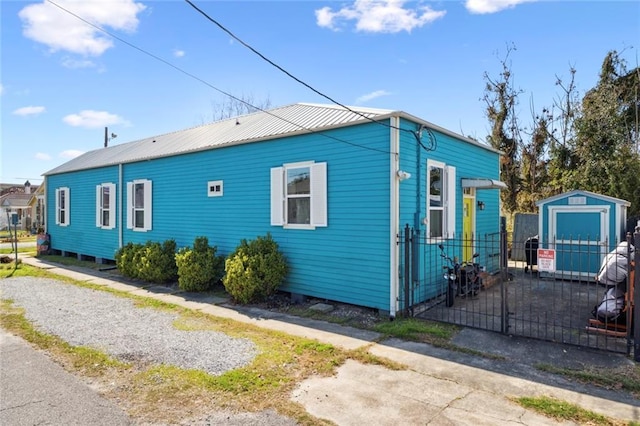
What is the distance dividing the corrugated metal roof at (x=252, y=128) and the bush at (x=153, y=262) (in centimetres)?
248

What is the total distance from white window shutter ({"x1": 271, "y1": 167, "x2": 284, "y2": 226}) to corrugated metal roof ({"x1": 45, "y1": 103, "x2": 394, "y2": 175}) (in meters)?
0.76

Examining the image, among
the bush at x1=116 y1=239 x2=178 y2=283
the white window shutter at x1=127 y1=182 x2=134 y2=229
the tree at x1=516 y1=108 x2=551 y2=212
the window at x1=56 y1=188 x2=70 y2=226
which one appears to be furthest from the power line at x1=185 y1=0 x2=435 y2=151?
the window at x1=56 y1=188 x2=70 y2=226

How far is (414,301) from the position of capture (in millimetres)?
6539

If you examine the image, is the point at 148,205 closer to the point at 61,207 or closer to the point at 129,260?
the point at 129,260

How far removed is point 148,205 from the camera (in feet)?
35.8

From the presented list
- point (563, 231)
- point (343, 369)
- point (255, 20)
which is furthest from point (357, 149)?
point (563, 231)

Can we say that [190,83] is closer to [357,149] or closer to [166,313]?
[357,149]

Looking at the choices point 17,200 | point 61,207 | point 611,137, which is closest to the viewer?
point 611,137

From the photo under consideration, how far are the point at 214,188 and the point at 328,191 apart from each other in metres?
3.36

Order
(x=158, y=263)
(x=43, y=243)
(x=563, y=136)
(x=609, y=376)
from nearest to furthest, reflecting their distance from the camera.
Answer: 1. (x=609, y=376)
2. (x=158, y=263)
3. (x=43, y=243)
4. (x=563, y=136)

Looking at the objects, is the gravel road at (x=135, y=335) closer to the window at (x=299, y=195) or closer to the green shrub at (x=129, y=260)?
the green shrub at (x=129, y=260)

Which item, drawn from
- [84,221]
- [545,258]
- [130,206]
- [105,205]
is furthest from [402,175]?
[84,221]

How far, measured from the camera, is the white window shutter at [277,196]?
7559 millimetres

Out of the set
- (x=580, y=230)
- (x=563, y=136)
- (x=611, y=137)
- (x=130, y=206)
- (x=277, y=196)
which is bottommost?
(x=580, y=230)
